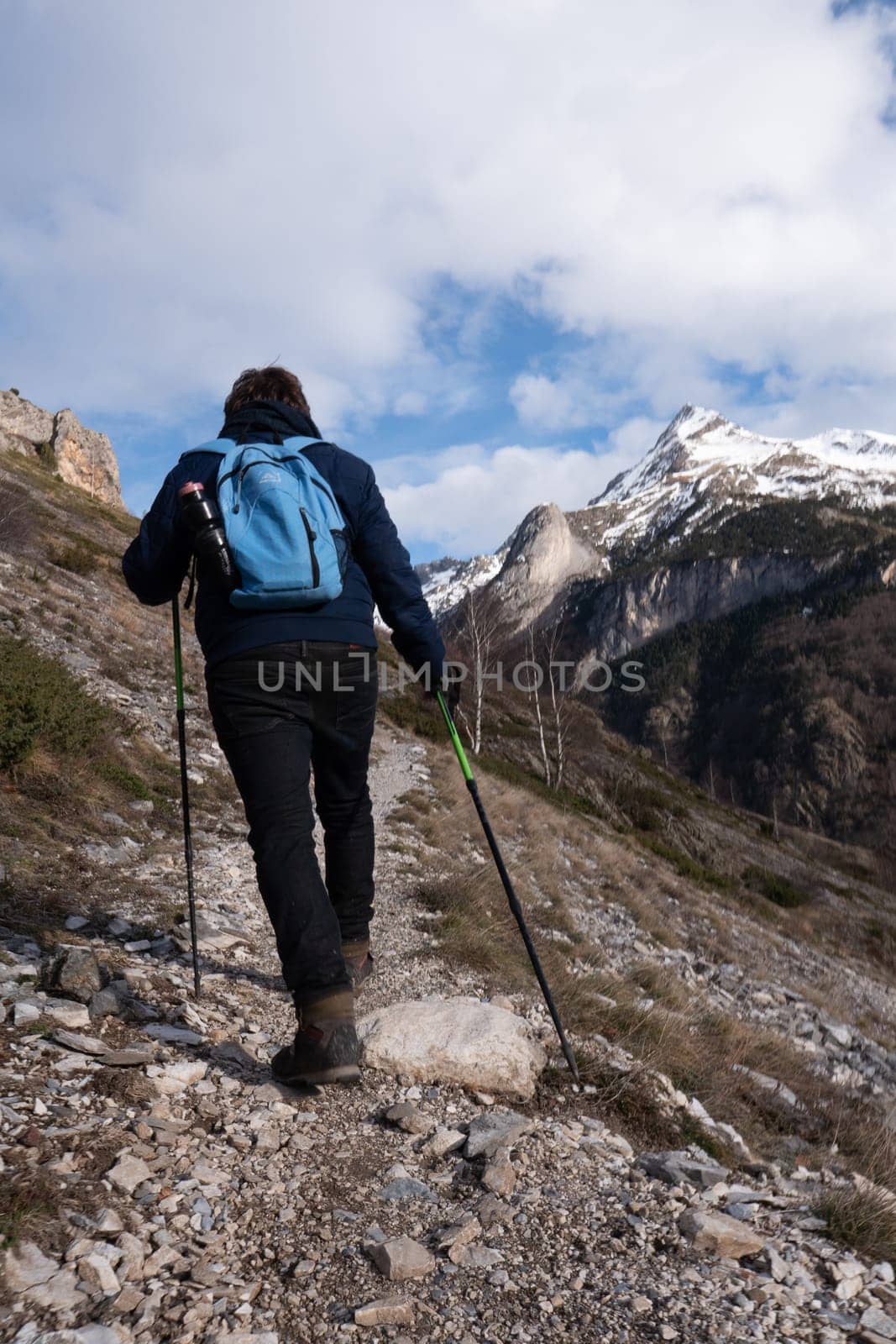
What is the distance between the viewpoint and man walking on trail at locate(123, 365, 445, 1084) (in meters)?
2.89

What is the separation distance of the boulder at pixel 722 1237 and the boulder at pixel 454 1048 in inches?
39.8

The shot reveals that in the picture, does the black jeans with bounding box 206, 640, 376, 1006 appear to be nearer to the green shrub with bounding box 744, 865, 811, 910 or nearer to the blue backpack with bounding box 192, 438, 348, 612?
the blue backpack with bounding box 192, 438, 348, 612

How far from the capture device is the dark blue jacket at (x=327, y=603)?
297 centimetres

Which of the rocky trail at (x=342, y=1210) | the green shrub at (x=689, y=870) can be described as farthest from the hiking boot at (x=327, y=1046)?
the green shrub at (x=689, y=870)

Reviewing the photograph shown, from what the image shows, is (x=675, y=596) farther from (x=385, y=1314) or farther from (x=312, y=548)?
(x=385, y=1314)

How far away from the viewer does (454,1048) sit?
11.2 feet

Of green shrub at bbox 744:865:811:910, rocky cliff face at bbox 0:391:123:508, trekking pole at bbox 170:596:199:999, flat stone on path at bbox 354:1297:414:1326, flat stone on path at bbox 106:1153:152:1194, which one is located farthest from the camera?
rocky cliff face at bbox 0:391:123:508

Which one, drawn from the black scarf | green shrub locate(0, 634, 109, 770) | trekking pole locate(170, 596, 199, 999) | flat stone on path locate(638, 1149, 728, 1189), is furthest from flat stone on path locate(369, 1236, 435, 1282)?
green shrub locate(0, 634, 109, 770)

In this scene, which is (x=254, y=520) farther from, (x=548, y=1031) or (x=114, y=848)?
(x=114, y=848)

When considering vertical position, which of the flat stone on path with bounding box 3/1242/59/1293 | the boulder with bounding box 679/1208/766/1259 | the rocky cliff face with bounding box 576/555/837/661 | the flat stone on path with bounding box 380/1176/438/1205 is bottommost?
the boulder with bounding box 679/1208/766/1259

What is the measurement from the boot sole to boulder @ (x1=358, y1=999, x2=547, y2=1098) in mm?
500

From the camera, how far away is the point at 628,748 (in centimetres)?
4588

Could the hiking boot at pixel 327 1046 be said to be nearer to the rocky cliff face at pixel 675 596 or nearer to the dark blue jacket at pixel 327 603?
the dark blue jacket at pixel 327 603

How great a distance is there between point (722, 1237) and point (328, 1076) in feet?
4.57
